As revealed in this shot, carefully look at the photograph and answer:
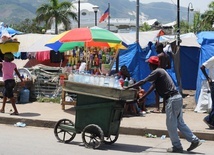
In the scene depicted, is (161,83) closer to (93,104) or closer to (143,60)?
(93,104)

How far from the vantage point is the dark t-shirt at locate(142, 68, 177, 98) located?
7.82 meters

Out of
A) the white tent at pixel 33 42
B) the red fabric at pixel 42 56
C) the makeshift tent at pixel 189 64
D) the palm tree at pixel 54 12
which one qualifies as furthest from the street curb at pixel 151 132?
the palm tree at pixel 54 12

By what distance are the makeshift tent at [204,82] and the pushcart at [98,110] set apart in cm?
449

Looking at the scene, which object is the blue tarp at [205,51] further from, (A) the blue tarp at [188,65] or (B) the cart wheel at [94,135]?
(B) the cart wheel at [94,135]

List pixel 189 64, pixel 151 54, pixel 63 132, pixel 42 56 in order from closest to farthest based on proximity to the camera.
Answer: pixel 63 132
pixel 151 54
pixel 189 64
pixel 42 56

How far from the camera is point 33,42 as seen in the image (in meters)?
19.0

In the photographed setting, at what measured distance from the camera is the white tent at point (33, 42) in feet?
54.5

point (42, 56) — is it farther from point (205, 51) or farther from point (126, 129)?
point (126, 129)

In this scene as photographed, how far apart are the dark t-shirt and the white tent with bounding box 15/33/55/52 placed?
911cm

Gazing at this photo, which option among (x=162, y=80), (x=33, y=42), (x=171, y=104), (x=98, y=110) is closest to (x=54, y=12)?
(x=33, y=42)

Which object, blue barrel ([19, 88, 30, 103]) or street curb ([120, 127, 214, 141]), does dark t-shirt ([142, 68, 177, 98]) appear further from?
blue barrel ([19, 88, 30, 103])

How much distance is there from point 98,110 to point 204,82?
5000 millimetres

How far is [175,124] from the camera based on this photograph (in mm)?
7789

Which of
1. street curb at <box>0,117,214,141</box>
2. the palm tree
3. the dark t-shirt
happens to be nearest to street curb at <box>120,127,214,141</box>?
street curb at <box>0,117,214,141</box>
